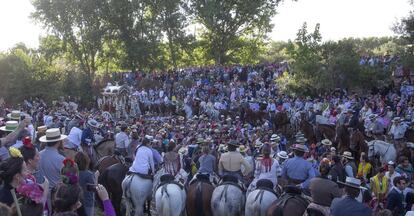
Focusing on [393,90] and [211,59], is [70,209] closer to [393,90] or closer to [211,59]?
[393,90]

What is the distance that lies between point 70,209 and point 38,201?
281 mm

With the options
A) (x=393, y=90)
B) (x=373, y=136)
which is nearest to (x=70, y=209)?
(x=373, y=136)

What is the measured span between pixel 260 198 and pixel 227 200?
2.21ft

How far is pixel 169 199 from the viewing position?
368 inches

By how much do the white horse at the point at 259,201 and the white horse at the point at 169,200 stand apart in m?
1.36

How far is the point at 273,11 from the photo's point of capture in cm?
4778

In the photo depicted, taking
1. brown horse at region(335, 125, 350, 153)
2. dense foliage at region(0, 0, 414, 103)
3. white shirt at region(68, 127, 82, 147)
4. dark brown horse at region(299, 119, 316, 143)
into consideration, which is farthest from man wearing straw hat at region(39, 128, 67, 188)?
dense foliage at region(0, 0, 414, 103)

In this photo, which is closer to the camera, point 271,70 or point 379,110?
point 379,110

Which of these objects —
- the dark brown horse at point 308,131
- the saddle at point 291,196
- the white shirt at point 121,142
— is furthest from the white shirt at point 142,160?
the dark brown horse at point 308,131

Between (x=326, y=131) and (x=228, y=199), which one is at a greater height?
(x=228, y=199)

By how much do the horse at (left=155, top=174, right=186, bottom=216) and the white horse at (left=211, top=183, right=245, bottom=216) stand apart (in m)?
0.66

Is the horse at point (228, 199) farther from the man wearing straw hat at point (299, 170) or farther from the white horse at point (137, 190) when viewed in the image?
the white horse at point (137, 190)

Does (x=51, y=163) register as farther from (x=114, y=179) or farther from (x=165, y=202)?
(x=114, y=179)

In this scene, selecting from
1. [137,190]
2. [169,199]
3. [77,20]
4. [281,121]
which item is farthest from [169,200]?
[77,20]
